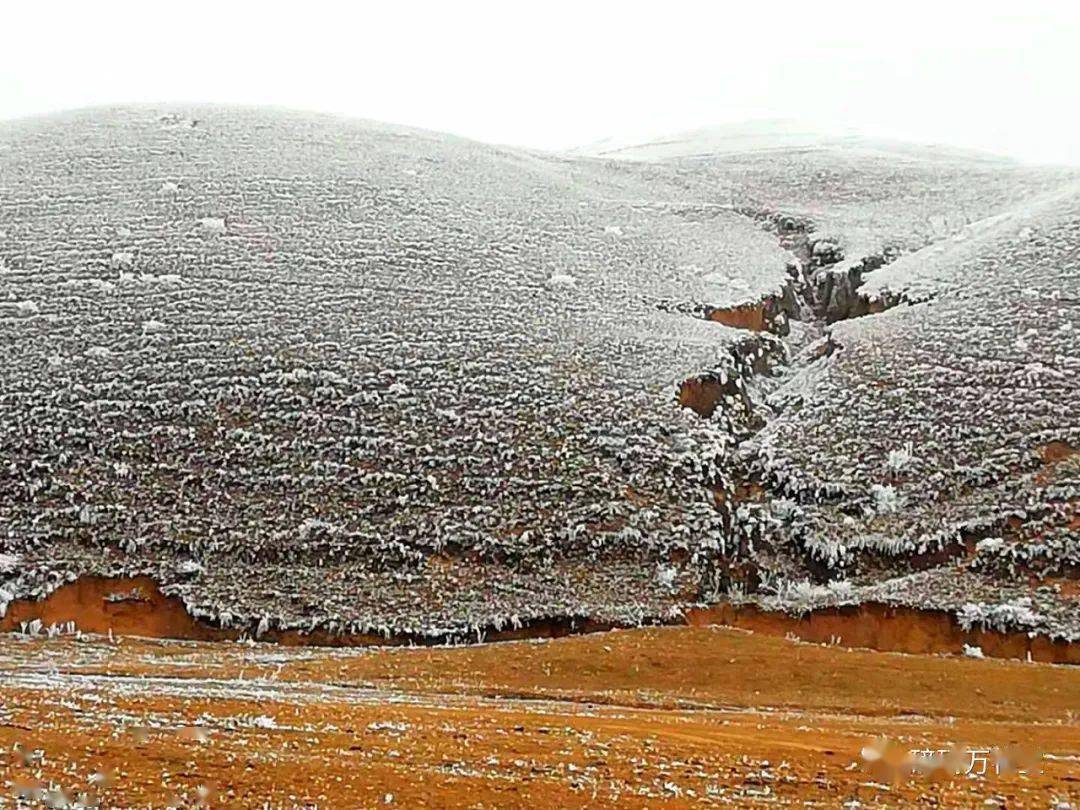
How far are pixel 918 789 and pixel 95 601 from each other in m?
25.0

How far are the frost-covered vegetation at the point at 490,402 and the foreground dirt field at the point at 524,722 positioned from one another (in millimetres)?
3645

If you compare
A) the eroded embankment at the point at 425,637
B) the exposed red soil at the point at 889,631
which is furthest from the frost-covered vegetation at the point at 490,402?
the exposed red soil at the point at 889,631

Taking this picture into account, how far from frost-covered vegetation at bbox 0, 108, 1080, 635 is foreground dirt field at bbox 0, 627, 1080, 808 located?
144 inches

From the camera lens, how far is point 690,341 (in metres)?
43.3

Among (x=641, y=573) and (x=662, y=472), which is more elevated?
(x=662, y=472)

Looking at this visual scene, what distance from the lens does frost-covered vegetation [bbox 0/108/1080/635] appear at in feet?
102

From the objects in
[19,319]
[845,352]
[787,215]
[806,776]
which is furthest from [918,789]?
[787,215]

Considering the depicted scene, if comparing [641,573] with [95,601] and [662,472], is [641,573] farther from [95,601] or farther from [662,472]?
[95,601]

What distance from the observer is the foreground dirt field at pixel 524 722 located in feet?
44.9

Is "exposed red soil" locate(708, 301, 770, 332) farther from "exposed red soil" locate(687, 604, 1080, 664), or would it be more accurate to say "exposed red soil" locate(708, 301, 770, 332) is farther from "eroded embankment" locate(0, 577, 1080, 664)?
"eroded embankment" locate(0, 577, 1080, 664)

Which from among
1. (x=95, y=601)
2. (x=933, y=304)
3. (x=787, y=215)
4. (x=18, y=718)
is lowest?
(x=95, y=601)

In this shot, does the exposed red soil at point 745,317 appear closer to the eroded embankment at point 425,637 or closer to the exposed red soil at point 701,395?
the exposed red soil at point 701,395

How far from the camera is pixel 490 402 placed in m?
37.5

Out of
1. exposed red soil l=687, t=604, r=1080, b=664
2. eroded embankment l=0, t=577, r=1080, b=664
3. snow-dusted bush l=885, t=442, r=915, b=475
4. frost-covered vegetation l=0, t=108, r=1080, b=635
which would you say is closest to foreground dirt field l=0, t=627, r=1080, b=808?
eroded embankment l=0, t=577, r=1080, b=664
